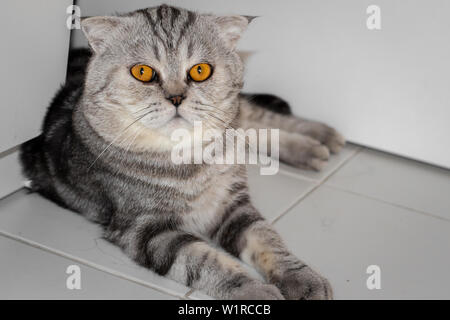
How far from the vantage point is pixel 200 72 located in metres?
1.58

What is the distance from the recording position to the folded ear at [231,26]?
5.45 feet

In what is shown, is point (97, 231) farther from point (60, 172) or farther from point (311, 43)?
point (311, 43)

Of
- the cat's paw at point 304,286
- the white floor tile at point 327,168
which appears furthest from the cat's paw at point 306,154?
the cat's paw at point 304,286

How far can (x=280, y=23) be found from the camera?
88.0 inches

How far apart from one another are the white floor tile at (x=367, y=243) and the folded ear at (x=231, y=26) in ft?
1.78

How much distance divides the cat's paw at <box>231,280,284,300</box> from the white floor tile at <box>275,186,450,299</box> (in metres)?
0.18

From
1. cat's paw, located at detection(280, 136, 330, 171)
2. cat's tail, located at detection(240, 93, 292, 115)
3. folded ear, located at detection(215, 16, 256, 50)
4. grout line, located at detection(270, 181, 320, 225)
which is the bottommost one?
grout line, located at detection(270, 181, 320, 225)

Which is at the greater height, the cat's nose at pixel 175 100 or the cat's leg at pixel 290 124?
the cat's nose at pixel 175 100

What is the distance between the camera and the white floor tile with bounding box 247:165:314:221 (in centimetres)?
194

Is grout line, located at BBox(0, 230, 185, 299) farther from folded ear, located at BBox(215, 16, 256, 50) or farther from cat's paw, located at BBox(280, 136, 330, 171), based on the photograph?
cat's paw, located at BBox(280, 136, 330, 171)

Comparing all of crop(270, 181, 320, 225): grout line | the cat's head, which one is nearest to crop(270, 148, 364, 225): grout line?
crop(270, 181, 320, 225): grout line

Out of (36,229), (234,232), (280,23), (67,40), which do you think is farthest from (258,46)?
(36,229)

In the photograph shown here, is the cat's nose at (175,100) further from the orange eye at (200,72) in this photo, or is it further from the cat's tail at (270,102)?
the cat's tail at (270,102)
